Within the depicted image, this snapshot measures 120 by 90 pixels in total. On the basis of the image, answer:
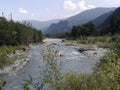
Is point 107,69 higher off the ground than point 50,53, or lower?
lower

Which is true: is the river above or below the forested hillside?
below

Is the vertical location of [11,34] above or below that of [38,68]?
above

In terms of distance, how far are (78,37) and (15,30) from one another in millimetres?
52982

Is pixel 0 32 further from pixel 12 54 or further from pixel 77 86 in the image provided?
pixel 77 86

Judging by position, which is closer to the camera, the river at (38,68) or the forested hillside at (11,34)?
the river at (38,68)

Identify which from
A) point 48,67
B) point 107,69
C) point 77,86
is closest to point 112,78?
point 107,69

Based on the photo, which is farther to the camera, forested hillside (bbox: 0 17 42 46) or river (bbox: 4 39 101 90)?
forested hillside (bbox: 0 17 42 46)

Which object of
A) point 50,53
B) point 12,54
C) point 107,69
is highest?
point 50,53

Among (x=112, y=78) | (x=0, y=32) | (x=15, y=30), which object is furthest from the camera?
(x=15, y=30)

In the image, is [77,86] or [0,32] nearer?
[77,86]

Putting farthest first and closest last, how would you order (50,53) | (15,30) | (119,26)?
(119,26)
(15,30)
(50,53)

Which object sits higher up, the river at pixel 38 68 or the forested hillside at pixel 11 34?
the forested hillside at pixel 11 34

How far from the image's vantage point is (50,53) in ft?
40.4

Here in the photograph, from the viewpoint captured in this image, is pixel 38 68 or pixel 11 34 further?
pixel 11 34
